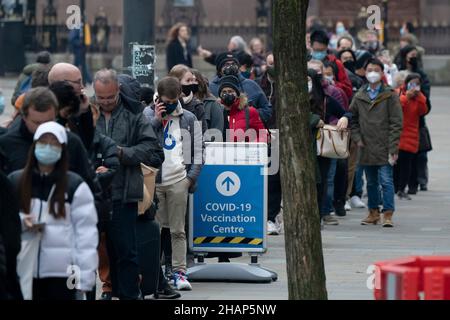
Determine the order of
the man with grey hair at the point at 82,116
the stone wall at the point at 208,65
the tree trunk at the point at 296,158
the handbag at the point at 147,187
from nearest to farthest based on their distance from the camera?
the tree trunk at the point at 296,158 → the man with grey hair at the point at 82,116 → the handbag at the point at 147,187 → the stone wall at the point at 208,65

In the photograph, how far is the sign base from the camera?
39.9 ft

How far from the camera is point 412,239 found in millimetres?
15078

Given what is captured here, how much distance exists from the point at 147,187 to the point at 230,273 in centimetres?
181

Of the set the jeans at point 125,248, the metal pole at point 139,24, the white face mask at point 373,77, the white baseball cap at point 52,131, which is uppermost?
the metal pole at point 139,24

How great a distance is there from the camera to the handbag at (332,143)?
15.8 meters

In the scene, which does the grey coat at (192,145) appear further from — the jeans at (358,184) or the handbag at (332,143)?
the jeans at (358,184)

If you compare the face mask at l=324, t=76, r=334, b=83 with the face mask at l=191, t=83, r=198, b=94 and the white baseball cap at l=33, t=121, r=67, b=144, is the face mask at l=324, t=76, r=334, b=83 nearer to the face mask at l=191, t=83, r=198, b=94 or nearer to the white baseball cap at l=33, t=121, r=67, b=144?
the face mask at l=191, t=83, r=198, b=94

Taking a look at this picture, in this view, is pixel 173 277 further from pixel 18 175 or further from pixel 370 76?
pixel 370 76

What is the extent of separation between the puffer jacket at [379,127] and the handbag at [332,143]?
26 cm

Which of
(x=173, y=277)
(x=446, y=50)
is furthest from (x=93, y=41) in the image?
(x=173, y=277)

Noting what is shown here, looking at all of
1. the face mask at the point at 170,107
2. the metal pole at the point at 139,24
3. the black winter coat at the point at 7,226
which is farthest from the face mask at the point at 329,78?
the black winter coat at the point at 7,226

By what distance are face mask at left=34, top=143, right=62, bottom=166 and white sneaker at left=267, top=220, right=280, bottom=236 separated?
7.69 metres

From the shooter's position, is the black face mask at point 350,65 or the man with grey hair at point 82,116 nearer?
the man with grey hair at point 82,116

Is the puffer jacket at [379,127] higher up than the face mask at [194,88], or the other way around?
the face mask at [194,88]
